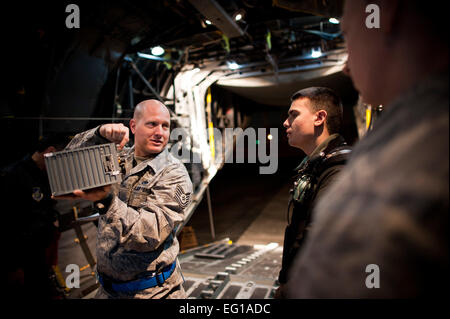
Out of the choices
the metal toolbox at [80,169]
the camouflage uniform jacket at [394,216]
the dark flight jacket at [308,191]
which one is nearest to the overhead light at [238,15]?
the dark flight jacket at [308,191]

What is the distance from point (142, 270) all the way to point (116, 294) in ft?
0.93

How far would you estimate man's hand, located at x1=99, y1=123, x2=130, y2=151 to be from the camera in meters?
1.60

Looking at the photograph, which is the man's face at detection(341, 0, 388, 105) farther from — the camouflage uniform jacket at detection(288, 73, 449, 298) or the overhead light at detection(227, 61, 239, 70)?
the overhead light at detection(227, 61, 239, 70)

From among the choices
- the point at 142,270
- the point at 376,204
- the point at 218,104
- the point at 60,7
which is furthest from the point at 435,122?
the point at 218,104

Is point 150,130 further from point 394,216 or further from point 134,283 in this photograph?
point 394,216

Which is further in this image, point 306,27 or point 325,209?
point 306,27

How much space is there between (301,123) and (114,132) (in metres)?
1.35

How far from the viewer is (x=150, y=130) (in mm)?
1974

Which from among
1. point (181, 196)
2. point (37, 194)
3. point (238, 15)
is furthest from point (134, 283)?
point (238, 15)

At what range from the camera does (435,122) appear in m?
0.43

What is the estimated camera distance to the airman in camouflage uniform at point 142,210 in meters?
1.57

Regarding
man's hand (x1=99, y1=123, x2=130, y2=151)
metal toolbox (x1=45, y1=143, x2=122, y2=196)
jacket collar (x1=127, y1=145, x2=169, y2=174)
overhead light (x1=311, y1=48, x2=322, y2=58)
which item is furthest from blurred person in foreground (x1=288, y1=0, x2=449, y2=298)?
overhead light (x1=311, y1=48, x2=322, y2=58)

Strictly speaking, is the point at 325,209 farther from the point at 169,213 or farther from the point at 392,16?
the point at 169,213

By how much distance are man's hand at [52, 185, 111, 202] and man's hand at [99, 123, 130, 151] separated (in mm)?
360
